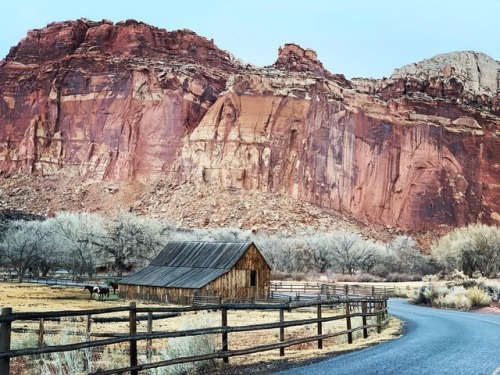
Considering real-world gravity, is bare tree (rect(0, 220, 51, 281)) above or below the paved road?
above

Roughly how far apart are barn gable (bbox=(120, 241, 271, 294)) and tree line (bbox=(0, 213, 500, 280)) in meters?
16.9

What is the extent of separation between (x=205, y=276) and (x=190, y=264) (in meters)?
3.35

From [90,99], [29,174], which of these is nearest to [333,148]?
[90,99]

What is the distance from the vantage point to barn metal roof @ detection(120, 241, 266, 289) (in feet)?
127

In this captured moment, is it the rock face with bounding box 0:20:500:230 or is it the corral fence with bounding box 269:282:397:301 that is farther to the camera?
the rock face with bounding box 0:20:500:230

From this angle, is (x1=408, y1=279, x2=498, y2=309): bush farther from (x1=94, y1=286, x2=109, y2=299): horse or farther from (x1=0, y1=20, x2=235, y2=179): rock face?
(x1=0, y1=20, x2=235, y2=179): rock face

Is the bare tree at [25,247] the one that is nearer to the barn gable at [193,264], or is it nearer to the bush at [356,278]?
the barn gable at [193,264]

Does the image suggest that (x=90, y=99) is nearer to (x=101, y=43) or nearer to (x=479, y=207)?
(x=101, y=43)

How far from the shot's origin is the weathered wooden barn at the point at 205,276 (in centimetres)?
3778

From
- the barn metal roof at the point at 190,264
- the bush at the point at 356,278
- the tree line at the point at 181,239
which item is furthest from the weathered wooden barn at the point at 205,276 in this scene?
the bush at the point at 356,278

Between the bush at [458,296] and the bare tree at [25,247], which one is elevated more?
the bare tree at [25,247]

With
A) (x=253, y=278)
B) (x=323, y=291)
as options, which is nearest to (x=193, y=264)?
(x=253, y=278)

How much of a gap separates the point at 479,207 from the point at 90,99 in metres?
78.1

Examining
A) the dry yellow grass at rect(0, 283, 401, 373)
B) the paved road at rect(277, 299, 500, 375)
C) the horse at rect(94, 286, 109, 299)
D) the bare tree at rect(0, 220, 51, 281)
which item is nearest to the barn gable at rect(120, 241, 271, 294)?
the horse at rect(94, 286, 109, 299)
